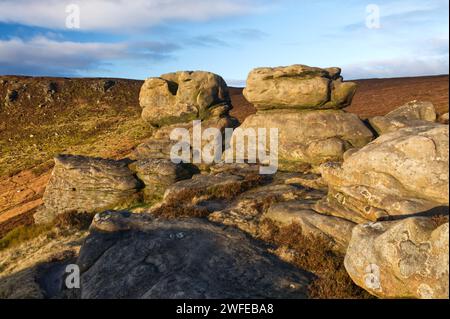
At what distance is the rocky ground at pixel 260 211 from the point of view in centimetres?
1265

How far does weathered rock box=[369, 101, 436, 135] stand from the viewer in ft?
95.3

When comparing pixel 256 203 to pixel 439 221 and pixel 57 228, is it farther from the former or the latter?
pixel 57 228

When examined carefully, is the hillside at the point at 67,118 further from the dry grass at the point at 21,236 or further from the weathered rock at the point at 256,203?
the weathered rock at the point at 256,203

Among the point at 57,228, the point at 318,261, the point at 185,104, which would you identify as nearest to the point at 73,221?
the point at 57,228

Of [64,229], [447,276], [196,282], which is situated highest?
[447,276]

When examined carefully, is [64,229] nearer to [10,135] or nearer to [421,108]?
[421,108]

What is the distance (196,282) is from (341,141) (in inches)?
689

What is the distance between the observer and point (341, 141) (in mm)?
26766

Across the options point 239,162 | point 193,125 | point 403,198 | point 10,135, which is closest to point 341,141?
point 239,162

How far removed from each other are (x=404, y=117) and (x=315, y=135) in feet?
26.7

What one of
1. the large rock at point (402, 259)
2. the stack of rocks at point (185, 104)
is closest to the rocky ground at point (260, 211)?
the large rock at point (402, 259)

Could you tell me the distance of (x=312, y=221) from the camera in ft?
56.1

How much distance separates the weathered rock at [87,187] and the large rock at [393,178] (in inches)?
669
